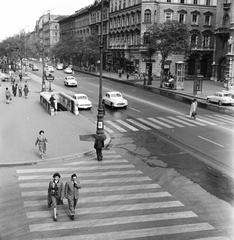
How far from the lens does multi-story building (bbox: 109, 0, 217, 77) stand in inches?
2822

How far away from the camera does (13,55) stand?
266ft

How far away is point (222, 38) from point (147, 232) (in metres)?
58.8

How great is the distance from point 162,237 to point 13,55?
253ft

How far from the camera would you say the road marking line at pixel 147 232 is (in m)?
9.94

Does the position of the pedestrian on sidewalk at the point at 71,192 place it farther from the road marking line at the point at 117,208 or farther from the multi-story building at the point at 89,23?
the multi-story building at the point at 89,23

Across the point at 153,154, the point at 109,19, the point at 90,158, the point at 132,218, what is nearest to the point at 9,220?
the point at 132,218

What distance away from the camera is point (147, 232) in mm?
10258

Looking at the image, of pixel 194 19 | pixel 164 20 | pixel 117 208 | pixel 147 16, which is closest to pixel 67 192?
pixel 117 208

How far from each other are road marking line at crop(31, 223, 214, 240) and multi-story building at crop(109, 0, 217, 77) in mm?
58716

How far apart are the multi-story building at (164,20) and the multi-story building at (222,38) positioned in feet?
25.4

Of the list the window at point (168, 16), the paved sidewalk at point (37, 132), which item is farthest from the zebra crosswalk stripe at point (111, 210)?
the window at point (168, 16)

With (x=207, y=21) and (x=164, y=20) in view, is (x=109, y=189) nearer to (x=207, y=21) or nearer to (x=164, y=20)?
(x=164, y=20)

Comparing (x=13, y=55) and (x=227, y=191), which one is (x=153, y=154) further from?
(x=13, y=55)

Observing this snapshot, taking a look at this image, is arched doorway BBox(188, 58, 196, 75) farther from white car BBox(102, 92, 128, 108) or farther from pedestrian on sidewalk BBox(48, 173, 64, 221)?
pedestrian on sidewalk BBox(48, 173, 64, 221)
